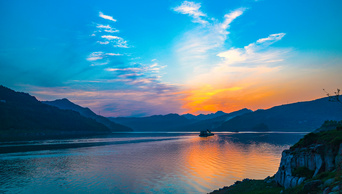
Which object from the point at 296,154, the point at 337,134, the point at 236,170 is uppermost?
the point at 337,134

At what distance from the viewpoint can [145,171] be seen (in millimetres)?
53344

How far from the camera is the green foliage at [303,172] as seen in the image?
24906 millimetres

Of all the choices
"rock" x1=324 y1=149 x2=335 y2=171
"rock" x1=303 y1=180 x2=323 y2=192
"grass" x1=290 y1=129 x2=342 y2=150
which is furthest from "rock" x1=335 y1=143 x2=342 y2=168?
"rock" x1=303 y1=180 x2=323 y2=192

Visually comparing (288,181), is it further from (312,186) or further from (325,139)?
(312,186)

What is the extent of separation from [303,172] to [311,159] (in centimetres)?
194

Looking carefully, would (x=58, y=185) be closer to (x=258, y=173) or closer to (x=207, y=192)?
(x=207, y=192)

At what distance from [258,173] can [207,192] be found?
19611 mm

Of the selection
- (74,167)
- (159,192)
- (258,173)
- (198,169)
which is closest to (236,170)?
(258,173)

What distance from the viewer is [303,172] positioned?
1012 inches

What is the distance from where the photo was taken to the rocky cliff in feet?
77.2

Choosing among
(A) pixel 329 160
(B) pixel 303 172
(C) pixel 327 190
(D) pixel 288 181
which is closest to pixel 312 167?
(B) pixel 303 172

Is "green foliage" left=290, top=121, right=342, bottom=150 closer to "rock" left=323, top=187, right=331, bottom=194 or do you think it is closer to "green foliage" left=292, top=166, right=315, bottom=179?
"green foliage" left=292, top=166, right=315, bottom=179

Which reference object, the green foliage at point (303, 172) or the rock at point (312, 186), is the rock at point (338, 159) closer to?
the green foliage at point (303, 172)

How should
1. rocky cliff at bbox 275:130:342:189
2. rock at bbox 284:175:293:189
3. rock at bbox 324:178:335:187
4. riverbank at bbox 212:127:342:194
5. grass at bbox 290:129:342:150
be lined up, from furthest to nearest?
rock at bbox 284:175:293:189
grass at bbox 290:129:342:150
rocky cliff at bbox 275:130:342:189
riverbank at bbox 212:127:342:194
rock at bbox 324:178:335:187
